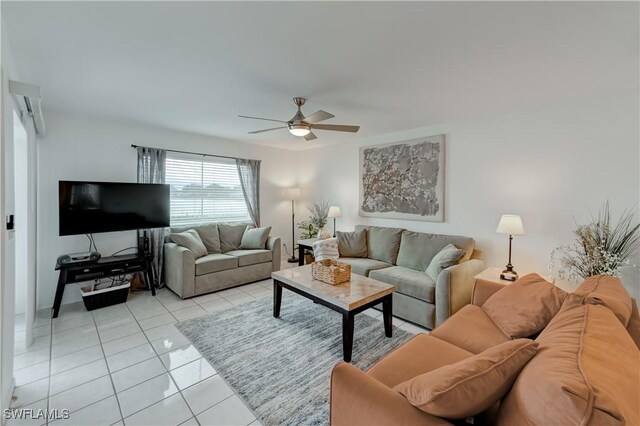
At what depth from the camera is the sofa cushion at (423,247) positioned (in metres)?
3.39

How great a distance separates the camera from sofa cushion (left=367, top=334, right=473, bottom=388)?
144 cm

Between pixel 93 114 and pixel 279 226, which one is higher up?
pixel 93 114

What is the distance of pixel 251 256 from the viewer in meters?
4.27

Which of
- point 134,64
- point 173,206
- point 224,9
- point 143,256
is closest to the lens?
point 224,9

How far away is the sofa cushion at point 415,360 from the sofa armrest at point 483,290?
77 cm

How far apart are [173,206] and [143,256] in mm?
1012

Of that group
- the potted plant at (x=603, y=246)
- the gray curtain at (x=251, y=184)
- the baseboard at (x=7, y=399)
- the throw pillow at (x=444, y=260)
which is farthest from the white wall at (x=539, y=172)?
the baseboard at (x=7, y=399)

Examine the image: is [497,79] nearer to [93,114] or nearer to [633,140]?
[633,140]

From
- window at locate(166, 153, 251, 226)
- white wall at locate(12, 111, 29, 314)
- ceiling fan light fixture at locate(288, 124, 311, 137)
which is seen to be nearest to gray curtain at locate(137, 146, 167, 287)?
window at locate(166, 153, 251, 226)

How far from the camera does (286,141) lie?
4.98 meters

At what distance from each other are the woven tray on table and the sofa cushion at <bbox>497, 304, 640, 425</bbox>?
5.80 feet

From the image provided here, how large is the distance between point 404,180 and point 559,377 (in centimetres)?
353

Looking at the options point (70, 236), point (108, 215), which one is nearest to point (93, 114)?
point (108, 215)

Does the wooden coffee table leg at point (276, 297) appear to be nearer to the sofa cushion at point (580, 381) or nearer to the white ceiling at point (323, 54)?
the white ceiling at point (323, 54)
